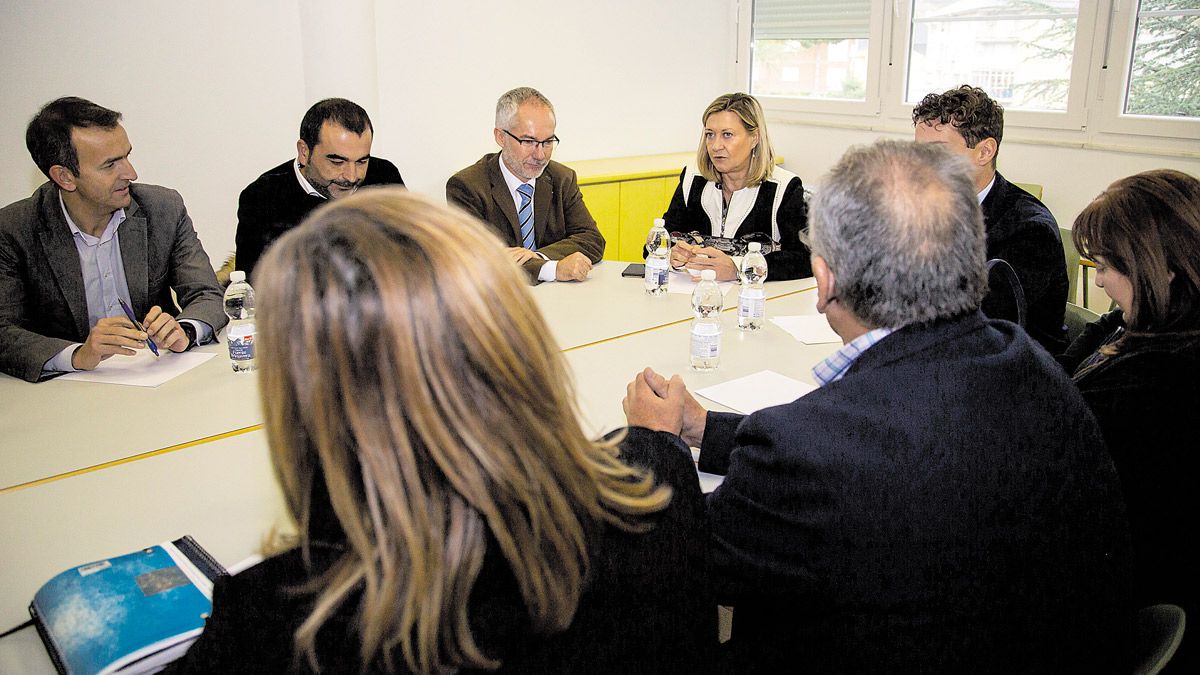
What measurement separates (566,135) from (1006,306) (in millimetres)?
3536

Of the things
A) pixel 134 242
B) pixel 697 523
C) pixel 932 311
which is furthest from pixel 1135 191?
pixel 134 242

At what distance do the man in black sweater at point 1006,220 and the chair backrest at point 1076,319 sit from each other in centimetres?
2

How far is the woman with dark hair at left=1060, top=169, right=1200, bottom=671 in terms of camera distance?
1538 millimetres

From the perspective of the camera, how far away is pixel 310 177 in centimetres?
341

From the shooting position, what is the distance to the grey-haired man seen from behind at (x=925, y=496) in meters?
1.21

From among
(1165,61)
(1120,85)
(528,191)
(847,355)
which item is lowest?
(847,355)

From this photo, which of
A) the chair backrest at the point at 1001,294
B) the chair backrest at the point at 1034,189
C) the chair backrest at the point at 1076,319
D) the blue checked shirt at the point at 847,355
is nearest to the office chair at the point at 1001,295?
the chair backrest at the point at 1001,294

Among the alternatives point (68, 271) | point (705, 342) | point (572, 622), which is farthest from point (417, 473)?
point (68, 271)

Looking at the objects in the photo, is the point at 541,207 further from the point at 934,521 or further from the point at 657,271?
the point at 934,521

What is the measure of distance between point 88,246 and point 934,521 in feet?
8.83

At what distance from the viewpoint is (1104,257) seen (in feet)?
6.01

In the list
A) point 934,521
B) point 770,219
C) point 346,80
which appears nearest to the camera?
point 934,521

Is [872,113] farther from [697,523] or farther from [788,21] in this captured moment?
[697,523]

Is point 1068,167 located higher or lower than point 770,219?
higher
